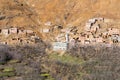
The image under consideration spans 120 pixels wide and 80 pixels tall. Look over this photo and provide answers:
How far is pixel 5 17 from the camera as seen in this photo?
3698 inches

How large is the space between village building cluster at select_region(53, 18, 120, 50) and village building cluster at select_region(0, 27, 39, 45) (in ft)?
15.5

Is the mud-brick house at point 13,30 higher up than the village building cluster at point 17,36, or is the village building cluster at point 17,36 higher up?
the mud-brick house at point 13,30

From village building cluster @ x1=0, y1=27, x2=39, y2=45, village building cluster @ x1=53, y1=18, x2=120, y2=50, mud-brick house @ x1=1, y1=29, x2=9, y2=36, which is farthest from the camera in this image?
mud-brick house @ x1=1, y1=29, x2=9, y2=36

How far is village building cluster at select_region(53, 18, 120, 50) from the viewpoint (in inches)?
3293

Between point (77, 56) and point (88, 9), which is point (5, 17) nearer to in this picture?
point (88, 9)

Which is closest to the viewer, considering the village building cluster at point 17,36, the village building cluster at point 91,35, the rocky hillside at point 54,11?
the village building cluster at point 91,35

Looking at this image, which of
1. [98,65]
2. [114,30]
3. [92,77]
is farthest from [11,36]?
[92,77]

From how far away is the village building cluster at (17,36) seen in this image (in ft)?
280

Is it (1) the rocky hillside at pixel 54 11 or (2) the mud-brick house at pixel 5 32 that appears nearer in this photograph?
(2) the mud-brick house at pixel 5 32

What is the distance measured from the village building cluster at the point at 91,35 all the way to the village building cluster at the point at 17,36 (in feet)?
15.5

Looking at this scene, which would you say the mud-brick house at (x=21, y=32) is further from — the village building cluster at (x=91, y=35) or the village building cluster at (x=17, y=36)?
the village building cluster at (x=91, y=35)

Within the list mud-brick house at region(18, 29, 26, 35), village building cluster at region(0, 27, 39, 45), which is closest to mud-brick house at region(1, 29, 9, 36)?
village building cluster at region(0, 27, 39, 45)

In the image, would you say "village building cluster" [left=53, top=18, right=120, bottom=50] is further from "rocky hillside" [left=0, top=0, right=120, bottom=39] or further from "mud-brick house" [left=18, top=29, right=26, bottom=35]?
"mud-brick house" [left=18, top=29, right=26, bottom=35]

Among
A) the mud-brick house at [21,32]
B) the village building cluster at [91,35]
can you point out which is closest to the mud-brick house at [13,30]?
the mud-brick house at [21,32]
